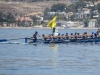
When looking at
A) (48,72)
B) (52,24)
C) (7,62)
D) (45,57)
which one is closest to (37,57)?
(45,57)

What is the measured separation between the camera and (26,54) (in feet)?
180

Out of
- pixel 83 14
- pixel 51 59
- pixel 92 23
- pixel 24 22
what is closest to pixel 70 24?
pixel 92 23

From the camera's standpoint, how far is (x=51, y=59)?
50188 millimetres

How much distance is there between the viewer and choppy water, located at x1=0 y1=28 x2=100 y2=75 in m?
43.6

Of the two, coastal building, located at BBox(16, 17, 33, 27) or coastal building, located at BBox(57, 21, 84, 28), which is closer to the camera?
coastal building, located at BBox(57, 21, 84, 28)

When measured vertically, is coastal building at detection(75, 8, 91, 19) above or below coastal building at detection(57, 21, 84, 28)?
above

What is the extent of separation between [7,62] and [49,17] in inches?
4942

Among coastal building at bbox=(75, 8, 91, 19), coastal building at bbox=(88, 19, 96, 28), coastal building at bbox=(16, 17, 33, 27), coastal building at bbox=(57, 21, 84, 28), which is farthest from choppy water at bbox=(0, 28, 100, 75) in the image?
coastal building at bbox=(75, 8, 91, 19)

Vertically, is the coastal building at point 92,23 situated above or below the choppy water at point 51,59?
below

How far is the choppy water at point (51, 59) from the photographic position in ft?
143

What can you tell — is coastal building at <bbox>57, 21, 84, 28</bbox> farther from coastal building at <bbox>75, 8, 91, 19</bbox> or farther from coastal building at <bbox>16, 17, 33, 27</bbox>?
coastal building at <bbox>16, 17, 33, 27</bbox>

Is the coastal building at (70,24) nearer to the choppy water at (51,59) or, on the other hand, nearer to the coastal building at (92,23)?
the coastal building at (92,23)

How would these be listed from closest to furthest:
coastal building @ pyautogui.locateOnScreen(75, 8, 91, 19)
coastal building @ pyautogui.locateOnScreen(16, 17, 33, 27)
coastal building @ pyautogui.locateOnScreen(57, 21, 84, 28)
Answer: coastal building @ pyautogui.locateOnScreen(57, 21, 84, 28)
coastal building @ pyautogui.locateOnScreen(16, 17, 33, 27)
coastal building @ pyautogui.locateOnScreen(75, 8, 91, 19)

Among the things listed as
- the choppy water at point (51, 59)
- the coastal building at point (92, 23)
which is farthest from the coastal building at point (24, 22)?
the choppy water at point (51, 59)
